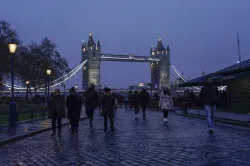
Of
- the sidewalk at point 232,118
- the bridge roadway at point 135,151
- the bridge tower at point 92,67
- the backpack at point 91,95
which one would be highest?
the bridge tower at point 92,67

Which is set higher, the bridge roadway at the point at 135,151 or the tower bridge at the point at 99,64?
the tower bridge at the point at 99,64

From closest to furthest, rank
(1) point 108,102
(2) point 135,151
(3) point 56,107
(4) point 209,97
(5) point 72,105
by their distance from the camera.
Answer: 1. (2) point 135,151
2. (4) point 209,97
3. (3) point 56,107
4. (5) point 72,105
5. (1) point 108,102

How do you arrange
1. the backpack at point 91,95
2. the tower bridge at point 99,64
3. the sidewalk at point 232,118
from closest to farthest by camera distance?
the sidewalk at point 232,118 → the backpack at point 91,95 → the tower bridge at point 99,64

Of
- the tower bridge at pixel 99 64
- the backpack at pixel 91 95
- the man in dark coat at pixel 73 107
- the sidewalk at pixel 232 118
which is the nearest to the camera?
the man in dark coat at pixel 73 107

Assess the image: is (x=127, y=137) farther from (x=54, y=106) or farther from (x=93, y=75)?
(x=93, y=75)

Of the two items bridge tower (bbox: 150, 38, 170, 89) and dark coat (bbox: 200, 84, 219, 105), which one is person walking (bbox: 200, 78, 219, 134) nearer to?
dark coat (bbox: 200, 84, 219, 105)

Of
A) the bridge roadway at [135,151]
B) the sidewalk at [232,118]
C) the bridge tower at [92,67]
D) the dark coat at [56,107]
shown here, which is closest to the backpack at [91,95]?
the dark coat at [56,107]

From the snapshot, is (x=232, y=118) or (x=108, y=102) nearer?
(x=108, y=102)

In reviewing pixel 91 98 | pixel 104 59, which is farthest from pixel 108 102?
pixel 104 59

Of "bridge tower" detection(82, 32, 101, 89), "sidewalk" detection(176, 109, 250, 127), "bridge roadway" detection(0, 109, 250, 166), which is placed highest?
"bridge tower" detection(82, 32, 101, 89)

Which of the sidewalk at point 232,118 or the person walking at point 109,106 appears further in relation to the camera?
the sidewalk at point 232,118

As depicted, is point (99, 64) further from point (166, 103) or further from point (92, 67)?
point (166, 103)

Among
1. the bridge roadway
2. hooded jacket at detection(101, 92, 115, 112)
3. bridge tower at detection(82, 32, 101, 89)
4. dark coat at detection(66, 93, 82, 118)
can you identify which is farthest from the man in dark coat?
bridge tower at detection(82, 32, 101, 89)

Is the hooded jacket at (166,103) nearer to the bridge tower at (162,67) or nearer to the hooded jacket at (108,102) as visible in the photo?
the hooded jacket at (108,102)
